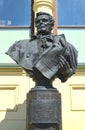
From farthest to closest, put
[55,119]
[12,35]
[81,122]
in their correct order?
[12,35]
[81,122]
[55,119]

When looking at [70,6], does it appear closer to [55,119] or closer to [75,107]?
[75,107]

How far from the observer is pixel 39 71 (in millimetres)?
5863

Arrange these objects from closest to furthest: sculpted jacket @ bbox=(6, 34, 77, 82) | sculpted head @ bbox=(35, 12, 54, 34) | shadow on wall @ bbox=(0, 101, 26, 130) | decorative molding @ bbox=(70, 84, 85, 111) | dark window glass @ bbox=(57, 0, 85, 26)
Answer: sculpted jacket @ bbox=(6, 34, 77, 82)
sculpted head @ bbox=(35, 12, 54, 34)
shadow on wall @ bbox=(0, 101, 26, 130)
decorative molding @ bbox=(70, 84, 85, 111)
dark window glass @ bbox=(57, 0, 85, 26)

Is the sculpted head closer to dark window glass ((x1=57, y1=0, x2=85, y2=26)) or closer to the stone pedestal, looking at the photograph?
the stone pedestal

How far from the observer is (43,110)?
5773mm

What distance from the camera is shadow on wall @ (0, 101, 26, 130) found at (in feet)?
24.9

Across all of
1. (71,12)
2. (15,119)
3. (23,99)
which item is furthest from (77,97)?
(71,12)

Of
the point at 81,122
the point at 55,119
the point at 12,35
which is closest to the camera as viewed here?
the point at 55,119

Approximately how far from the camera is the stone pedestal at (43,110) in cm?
574

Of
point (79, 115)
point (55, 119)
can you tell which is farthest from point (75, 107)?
point (55, 119)

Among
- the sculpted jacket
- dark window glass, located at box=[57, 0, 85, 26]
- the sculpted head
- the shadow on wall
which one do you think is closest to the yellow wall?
the shadow on wall

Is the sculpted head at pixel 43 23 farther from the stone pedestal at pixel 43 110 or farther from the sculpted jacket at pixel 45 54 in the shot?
the stone pedestal at pixel 43 110

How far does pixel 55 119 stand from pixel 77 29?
2924 mm

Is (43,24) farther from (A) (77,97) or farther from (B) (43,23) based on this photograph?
(A) (77,97)
